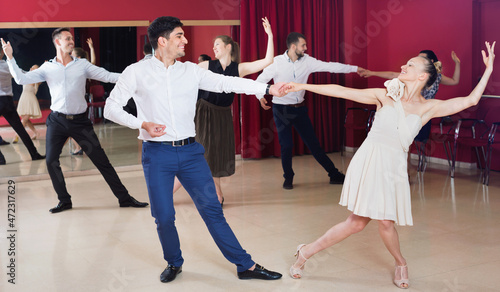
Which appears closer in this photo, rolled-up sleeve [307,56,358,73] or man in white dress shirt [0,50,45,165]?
rolled-up sleeve [307,56,358,73]

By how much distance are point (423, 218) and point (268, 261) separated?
1835 mm

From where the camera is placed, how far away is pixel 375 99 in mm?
3730

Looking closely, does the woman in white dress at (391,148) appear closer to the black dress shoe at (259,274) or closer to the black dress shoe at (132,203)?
the black dress shoe at (259,274)


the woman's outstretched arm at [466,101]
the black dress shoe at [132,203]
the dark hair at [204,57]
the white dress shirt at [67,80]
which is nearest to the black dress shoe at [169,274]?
the woman's outstretched arm at [466,101]

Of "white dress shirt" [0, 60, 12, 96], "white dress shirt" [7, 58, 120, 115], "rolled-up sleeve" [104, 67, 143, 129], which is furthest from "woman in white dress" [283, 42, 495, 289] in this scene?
"white dress shirt" [0, 60, 12, 96]

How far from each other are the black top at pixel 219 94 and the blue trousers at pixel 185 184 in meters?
1.90

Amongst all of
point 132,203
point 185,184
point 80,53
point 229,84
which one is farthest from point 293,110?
point 185,184

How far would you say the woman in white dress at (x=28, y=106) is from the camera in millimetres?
7449

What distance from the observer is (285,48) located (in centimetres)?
890

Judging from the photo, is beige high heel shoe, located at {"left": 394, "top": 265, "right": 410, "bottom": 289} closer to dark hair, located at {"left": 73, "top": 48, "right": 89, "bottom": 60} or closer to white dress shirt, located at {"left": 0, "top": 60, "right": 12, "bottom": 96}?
dark hair, located at {"left": 73, "top": 48, "right": 89, "bottom": 60}

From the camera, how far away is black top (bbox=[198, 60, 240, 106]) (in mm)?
5645

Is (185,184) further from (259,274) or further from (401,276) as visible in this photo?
(401,276)

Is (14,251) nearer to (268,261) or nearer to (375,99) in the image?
(268,261)

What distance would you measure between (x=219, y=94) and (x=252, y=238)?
152cm
